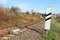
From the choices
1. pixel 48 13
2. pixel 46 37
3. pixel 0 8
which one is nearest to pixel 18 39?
pixel 46 37

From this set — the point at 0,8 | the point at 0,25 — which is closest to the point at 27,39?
the point at 0,25

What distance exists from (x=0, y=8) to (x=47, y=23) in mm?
13608

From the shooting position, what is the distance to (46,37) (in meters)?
9.99

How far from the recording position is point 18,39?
9812 millimetres

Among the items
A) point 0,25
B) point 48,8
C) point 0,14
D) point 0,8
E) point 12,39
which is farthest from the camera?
point 0,8

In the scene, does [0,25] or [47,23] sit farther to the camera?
[0,25]

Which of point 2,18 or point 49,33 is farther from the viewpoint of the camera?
point 2,18

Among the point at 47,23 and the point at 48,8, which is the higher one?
the point at 48,8

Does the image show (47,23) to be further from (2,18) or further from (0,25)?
(2,18)

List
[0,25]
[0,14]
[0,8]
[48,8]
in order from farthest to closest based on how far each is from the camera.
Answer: [0,8], [0,14], [0,25], [48,8]

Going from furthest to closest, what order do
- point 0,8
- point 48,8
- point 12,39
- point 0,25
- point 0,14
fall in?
point 0,8 → point 0,14 → point 0,25 → point 48,8 → point 12,39

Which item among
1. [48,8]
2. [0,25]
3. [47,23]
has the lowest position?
[0,25]

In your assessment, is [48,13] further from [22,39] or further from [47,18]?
[22,39]

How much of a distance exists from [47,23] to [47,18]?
22 cm
